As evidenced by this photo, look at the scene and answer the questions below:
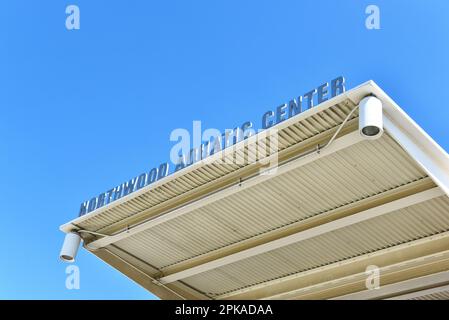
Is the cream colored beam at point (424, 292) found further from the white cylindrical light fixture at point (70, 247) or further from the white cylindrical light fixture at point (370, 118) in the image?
the white cylindrical light fixture at point (70, 247)

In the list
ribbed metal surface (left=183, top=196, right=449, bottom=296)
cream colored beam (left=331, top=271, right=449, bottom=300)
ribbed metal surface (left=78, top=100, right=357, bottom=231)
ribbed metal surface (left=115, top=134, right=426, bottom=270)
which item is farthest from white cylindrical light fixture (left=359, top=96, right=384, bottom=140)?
cream colored beam (left=331, top=271, right=449, bottom=300)

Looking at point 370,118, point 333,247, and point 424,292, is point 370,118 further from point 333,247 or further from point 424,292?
point 424,292

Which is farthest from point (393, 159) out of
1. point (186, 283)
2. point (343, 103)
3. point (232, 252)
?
point (186, 283)

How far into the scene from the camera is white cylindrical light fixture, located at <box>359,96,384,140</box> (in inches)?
481

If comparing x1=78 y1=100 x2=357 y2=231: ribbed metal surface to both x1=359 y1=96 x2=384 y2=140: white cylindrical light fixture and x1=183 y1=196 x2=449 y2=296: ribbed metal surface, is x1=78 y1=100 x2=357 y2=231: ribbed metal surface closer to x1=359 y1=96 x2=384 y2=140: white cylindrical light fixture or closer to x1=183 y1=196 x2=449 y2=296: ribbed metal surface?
x1=359 y1=96 x2=384 y2=140: white cylindrical light fixture

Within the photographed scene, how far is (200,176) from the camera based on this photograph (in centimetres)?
1608

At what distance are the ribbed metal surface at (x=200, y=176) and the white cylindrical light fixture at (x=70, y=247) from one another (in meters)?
0.40

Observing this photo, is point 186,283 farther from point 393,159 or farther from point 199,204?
point 393,159

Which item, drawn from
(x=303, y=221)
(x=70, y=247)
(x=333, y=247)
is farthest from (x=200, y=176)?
(x=70, y=247)
